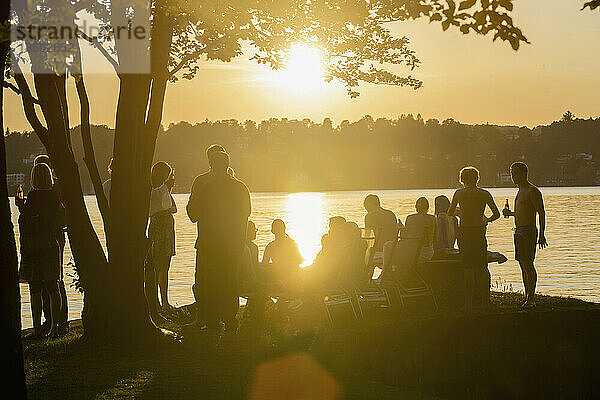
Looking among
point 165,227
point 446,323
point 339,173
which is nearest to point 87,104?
point 165,227

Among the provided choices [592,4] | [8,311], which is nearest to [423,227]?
[592,4]

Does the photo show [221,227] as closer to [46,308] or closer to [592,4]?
[46,308]

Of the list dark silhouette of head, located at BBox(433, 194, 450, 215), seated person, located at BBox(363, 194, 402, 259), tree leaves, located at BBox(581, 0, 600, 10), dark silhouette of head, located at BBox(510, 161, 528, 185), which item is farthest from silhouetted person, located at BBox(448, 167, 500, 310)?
tree leaves, located at BBox(581, 0, 600, 10)

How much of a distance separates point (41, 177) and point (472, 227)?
5.43 metres

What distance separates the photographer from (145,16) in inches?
369

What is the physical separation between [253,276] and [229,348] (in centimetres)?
129

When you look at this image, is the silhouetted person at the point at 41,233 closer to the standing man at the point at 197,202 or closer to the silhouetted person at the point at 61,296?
the silhouetted person at the point at 61,296

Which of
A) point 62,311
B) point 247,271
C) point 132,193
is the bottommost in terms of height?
point 62,311

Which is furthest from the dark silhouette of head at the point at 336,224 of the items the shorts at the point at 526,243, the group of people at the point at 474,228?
the shorts at the point at 526,243

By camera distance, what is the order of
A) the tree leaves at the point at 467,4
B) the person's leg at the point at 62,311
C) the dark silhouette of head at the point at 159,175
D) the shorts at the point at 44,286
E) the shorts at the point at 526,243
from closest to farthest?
the tree leaves at the point at 467,4, the shorts at the point at 44,286, the person's leg at the point at 62,311, the dark silhouette of head at the point at 159,175, the shorts at the point at 526,243

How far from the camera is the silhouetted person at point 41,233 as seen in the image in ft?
31.6

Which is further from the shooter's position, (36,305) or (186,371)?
(36,305)

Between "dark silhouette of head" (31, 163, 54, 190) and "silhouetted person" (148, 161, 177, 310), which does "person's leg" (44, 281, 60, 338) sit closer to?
"dark silhouette of head" (31, 163, 54, 190)

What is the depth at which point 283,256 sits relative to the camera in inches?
416
